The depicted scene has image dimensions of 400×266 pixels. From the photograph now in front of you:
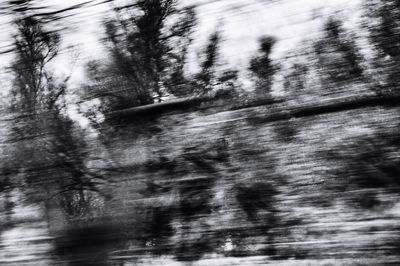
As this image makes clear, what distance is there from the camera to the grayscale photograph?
0.86 m

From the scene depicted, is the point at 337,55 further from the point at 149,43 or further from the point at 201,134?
the point at 149,43

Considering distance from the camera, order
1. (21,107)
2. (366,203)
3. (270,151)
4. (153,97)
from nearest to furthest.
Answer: (366,203) < (270,151) < (153,97) < (21,107)

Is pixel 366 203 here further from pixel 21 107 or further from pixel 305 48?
pixel 21 107

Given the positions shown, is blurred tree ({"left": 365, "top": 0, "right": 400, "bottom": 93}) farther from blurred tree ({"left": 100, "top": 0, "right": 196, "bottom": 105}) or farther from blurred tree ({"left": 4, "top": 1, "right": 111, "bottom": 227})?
blurred tree ({"left": 4, "top": 1, "right": 111, "bottom": 227})

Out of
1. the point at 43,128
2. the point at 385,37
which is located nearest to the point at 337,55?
the point at 385,37

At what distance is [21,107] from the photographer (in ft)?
3.91

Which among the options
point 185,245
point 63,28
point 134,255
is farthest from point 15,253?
point 63,28

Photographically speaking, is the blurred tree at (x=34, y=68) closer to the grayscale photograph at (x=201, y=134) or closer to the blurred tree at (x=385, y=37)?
the grayscale photograph at (x=201, y=134)

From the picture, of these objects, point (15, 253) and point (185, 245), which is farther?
point (15, 253)

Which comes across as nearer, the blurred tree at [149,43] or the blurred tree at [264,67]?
the blurred tree at [264,67]

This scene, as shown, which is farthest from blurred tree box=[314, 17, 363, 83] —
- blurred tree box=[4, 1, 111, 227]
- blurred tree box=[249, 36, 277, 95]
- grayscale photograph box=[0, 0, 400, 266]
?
blurred tree box=[4, 1, 111, 227]

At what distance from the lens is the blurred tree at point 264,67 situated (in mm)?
960

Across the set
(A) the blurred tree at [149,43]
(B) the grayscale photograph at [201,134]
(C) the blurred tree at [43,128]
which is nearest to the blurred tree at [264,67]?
(B) the grayscale photograph at [201,134]

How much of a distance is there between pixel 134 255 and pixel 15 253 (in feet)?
1.33
